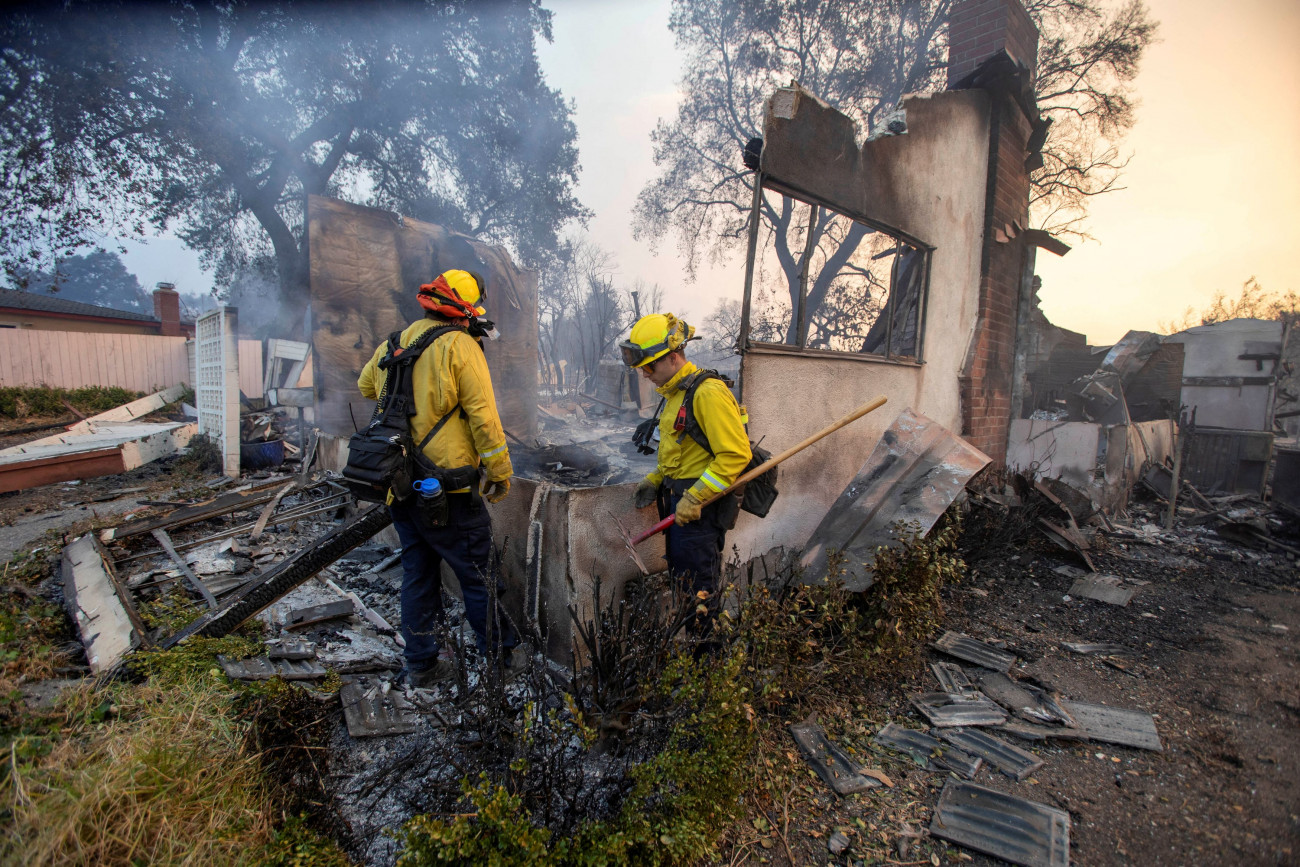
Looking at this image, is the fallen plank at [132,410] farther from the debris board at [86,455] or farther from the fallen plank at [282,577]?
the fallen plank at [282,577]

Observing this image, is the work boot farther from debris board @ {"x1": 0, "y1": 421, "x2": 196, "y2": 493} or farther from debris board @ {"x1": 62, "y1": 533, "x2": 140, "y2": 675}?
debris board @ {"x1": 0, "y1": 421, "x2": 196, "y2": 493}

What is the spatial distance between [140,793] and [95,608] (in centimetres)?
196

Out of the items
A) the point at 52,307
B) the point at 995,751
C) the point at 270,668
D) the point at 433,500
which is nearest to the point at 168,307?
the point at 52,307

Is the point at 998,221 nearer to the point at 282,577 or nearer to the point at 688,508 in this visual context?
the point at 688,508

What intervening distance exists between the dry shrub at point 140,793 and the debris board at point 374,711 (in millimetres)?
751

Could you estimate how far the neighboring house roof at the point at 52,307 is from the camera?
18.9 metres

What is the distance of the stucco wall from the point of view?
147 inches

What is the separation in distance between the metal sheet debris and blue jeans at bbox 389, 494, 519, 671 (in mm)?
2025

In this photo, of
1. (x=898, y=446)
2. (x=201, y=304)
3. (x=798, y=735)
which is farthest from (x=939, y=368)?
(x=201, y=304)

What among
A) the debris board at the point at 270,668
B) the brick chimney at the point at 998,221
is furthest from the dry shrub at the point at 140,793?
the brick chimney at the point at 998,221

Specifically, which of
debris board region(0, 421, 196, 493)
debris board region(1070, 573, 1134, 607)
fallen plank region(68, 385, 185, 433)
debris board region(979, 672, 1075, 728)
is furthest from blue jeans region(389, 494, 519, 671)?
fallen plank region(68, 385, 185, 433)

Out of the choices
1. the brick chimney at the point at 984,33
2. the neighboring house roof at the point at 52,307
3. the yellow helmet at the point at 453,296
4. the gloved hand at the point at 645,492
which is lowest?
the gloved hand at the point at 645,492

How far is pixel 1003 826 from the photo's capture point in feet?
6.51

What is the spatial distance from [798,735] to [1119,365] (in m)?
8.76
